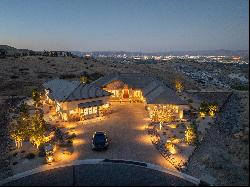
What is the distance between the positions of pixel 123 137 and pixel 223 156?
12.2 m

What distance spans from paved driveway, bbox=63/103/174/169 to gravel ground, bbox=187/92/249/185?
3.62 metres

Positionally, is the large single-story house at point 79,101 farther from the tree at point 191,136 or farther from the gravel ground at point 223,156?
the gravel ground at point 223,156

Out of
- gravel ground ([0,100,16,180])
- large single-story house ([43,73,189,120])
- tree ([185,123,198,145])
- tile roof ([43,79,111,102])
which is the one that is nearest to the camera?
gravel ground ([0,100,16,180])

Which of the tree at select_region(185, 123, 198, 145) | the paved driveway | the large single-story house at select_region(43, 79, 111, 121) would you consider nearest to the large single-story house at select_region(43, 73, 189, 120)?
the large single-story house at select_region(43, 79, 111, 121)

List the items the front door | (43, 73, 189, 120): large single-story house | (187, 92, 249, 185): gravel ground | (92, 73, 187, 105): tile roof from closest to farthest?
(187, 92, 249, 185): gravel ground, (43, 73, 189, 120): large single-story house, (92, 73, 187, 105): tile roof, the front door

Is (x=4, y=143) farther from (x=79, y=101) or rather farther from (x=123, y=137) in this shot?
(x=123, y=137)

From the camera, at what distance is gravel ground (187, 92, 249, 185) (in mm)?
19828

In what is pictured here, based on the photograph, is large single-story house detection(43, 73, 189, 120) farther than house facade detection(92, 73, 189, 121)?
No

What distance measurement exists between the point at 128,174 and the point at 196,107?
118ft

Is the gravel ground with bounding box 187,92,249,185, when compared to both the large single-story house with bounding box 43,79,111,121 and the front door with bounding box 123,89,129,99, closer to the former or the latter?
the large single-story house with bounding box 43,79,111,121

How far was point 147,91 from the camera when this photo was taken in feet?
180

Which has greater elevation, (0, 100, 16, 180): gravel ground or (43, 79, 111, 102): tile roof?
(43, 79, 111, 102): tile roof

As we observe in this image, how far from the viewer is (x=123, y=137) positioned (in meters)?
38.2

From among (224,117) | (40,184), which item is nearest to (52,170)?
(40,184)
